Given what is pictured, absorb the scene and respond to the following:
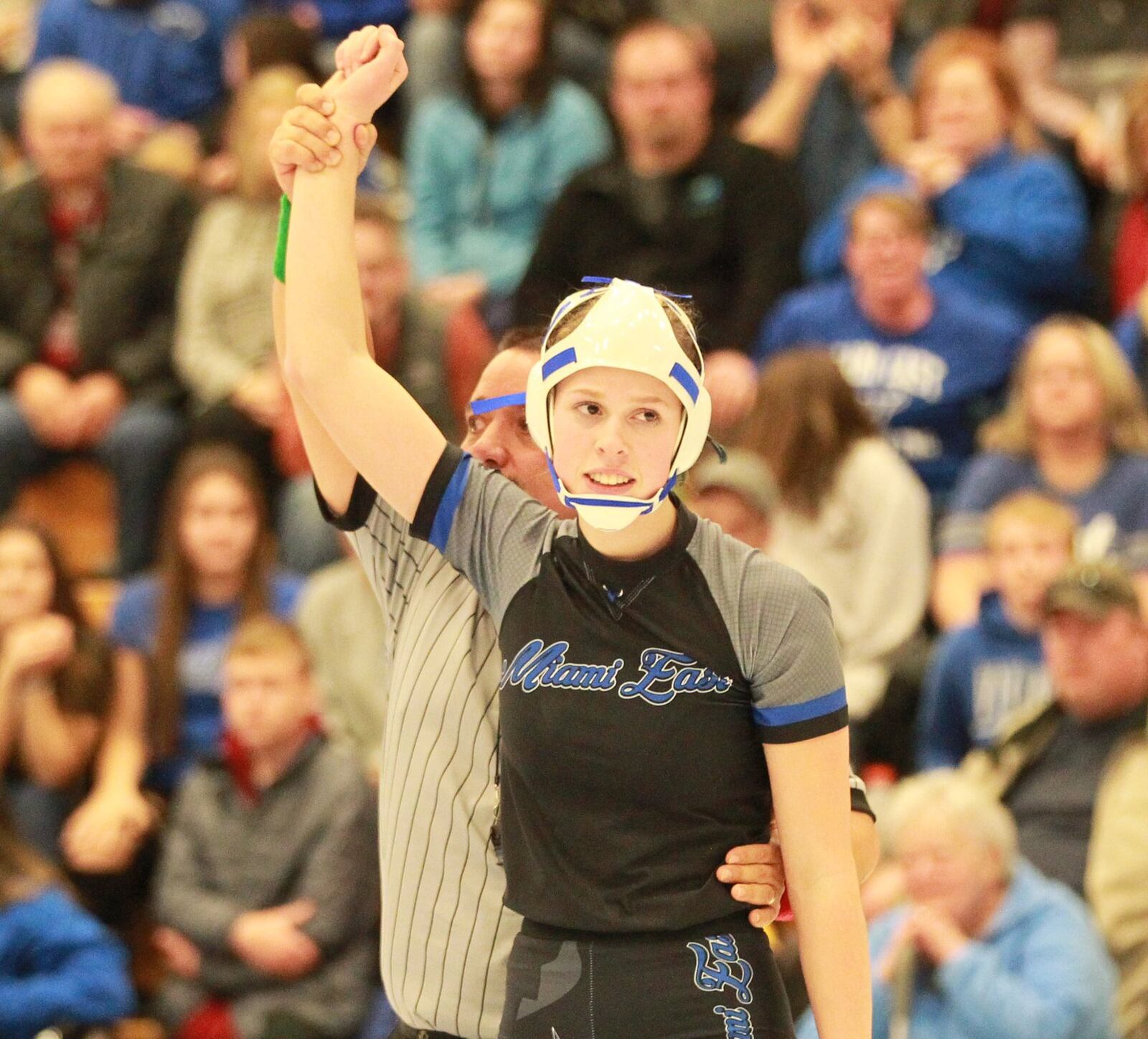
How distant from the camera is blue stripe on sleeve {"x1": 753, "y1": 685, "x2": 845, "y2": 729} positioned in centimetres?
208

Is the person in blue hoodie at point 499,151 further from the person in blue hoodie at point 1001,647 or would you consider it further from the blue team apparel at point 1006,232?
the person in blue hoodie at point 1001,647

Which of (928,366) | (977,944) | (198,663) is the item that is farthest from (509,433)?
(928,366)

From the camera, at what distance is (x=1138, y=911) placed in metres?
4.51

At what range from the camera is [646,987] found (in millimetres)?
2074

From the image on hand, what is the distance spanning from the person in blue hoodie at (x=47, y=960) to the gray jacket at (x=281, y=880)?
0.19 m

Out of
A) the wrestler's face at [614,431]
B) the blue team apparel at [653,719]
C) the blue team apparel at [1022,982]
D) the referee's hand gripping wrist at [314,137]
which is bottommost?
the blue team apparel at [1022,982]

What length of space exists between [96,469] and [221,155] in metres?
1.44

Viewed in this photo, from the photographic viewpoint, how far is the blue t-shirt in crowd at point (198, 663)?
5.66 meters

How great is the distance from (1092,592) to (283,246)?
304cm

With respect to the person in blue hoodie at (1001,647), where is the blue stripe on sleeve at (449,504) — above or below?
above

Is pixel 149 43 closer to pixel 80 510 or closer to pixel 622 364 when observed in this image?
pixel 80 510

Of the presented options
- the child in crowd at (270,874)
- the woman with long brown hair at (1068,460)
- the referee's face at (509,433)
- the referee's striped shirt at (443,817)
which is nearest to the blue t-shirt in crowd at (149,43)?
the child in crowd at (270,874)

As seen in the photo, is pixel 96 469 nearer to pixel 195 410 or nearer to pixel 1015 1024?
pixel 195 410

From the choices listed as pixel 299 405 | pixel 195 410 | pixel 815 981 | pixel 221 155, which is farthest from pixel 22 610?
pixel 815 981
